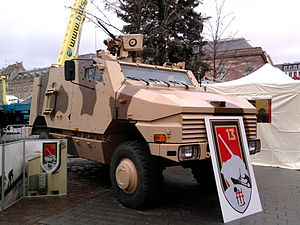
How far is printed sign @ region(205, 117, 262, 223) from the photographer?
3.98 metres

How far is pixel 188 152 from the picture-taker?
4.09 metres

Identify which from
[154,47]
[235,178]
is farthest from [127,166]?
[154,47]

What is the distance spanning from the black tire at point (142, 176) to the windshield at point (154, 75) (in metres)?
1.36

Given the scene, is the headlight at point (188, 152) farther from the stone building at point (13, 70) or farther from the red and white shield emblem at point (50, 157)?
the stone building at point (13, 70)

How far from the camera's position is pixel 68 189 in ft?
19.4

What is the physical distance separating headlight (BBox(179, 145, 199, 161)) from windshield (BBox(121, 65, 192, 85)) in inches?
74.1

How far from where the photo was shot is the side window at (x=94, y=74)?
18.0ft

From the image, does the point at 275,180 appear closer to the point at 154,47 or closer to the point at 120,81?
the point at 120,81

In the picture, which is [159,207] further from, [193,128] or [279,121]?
[279,121]

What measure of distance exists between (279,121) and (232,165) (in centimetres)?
474

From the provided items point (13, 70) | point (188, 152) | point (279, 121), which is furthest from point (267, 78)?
point (13, 70)

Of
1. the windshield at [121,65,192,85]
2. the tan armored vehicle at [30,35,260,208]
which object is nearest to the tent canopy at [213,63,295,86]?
the tan armored vehicle at [30,35,260,208]

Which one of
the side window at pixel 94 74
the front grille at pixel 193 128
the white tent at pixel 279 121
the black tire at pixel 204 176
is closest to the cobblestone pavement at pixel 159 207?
the black tire at pixel 204 176

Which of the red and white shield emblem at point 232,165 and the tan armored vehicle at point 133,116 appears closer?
the red and white shield emblem at point 232,165
